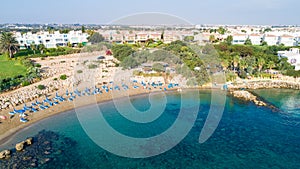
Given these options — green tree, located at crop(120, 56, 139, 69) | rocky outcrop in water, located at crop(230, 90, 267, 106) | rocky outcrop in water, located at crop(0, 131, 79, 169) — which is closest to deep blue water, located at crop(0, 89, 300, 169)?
rocky outcrop in water, located at crop(0, 131, 79, 169)

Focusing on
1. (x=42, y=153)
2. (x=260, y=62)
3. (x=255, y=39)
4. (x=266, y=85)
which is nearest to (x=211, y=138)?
(x=42, y=153)

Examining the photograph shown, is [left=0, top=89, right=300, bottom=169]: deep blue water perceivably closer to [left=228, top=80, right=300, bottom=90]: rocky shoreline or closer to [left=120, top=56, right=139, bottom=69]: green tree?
[left=228, top=80, right=300, bottom=90]: rocky shoreline

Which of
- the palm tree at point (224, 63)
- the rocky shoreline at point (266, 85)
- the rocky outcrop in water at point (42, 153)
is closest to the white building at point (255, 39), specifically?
the rocky shoreline at point (266, 85)

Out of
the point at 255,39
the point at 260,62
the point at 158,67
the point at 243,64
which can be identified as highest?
the point at 255,39

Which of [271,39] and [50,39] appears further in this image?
[271,39]

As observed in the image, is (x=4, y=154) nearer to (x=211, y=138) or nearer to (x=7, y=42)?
(x=211, y=138)

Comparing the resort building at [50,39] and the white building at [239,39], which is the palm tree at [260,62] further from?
the resort building at [50,39]

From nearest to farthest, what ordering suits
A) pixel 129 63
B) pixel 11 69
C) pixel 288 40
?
pixel 129 63 → pixel 11 69 → pixel 288 40
